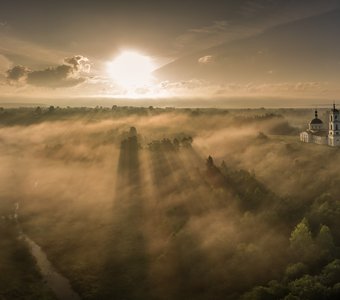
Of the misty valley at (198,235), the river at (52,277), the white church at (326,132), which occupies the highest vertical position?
the white church at (326,132)

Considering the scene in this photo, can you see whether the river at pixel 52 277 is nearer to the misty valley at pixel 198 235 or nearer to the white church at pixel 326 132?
the misty valley at pixel 198 235

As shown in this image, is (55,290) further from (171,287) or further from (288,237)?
(288,237)

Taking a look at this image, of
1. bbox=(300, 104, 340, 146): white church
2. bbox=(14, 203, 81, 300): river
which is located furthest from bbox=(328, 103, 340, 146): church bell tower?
bbox=(14, 203, 81, 300): river

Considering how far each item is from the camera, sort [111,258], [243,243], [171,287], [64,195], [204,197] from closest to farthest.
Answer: [171,287]
[243,243]
[111,258]
[204,197]
[64,195]

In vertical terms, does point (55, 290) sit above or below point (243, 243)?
below

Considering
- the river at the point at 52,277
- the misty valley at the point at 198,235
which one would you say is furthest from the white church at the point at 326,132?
the river at the point at 52,277

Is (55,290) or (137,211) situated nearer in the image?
(55,290)

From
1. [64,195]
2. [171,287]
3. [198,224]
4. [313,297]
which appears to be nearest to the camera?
[313,297]

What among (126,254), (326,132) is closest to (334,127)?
(326,132)

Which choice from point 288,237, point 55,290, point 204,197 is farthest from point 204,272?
point 204,197
